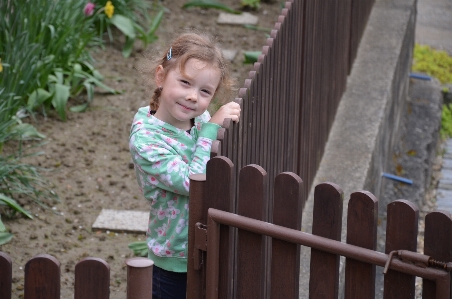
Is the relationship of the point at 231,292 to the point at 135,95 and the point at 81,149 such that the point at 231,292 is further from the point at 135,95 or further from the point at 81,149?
the point at 135,95

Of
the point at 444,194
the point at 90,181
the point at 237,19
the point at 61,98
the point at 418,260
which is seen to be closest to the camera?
the point at 418,260

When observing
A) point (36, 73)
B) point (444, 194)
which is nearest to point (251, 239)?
point (36, 73)

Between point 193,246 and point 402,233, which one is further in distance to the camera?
point 193,246

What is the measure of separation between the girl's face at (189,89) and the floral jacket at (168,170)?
6cm

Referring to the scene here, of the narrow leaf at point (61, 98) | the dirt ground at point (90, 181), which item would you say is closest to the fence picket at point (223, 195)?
the dirt ground at point (90, 181)

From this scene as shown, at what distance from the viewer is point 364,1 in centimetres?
628

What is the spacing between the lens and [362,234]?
2.23 m

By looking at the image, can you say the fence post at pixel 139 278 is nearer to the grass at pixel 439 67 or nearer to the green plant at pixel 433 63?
the grass at pixel 439 67

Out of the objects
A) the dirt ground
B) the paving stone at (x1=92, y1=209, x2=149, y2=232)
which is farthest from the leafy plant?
the paving stone at (x1=92, y1=209, x2=149, y2=232)

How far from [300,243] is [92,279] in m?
0.56

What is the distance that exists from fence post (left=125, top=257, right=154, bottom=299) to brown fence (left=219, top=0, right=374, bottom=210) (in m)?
0.46

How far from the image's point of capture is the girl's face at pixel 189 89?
2.59m

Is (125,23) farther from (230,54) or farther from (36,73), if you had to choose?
(36,73)

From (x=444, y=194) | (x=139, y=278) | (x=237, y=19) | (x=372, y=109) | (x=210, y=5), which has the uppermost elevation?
(x=210, y=5)
